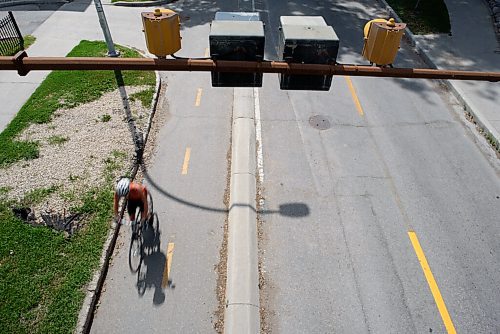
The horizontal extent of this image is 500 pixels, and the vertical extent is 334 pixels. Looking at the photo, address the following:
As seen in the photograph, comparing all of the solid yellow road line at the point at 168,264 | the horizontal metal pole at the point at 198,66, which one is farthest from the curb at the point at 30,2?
the horizontal metal pole at the point at 198,66

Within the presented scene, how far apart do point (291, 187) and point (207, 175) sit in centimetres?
239

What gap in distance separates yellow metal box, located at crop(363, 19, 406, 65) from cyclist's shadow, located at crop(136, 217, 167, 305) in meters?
5.95

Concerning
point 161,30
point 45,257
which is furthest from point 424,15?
point 45,257

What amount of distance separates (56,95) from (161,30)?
932 cm

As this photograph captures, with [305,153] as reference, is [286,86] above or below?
above

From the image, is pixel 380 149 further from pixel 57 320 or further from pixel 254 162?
pixel 57 320

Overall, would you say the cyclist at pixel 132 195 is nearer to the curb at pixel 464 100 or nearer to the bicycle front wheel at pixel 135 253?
the bicycle front wheel at pixel 135 253

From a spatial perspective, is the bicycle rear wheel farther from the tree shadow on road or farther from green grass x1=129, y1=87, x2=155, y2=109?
green grass x1=129, y1=87, x2=155, y2=109

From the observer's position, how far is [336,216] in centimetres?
921

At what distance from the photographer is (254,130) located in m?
11.9

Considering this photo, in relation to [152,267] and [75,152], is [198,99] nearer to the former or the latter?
[75,152]

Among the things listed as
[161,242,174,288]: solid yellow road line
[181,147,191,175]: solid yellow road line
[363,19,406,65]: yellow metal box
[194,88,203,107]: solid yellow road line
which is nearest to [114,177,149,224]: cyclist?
[161,242,174,288]: solid yellow road line

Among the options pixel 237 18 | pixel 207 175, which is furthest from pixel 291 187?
pixel 237 18

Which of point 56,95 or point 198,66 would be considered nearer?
point 198,66
